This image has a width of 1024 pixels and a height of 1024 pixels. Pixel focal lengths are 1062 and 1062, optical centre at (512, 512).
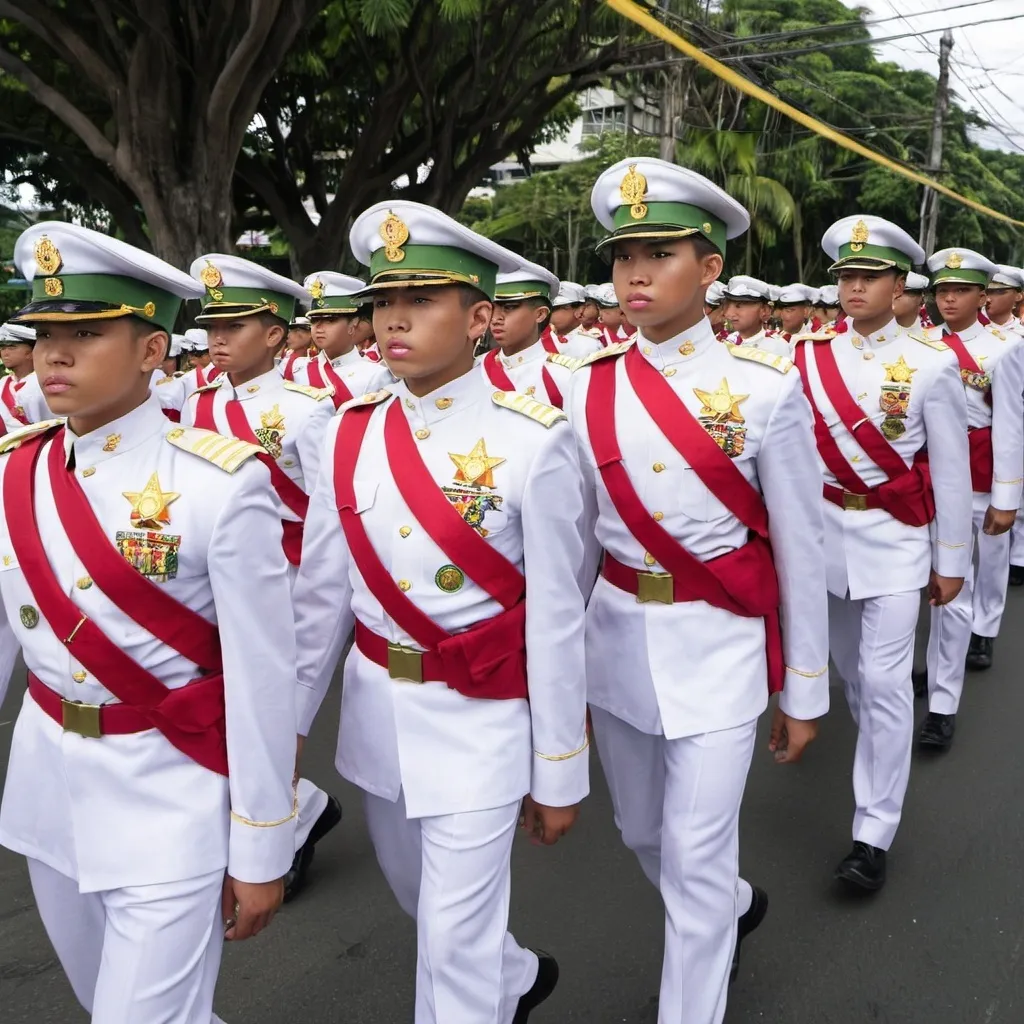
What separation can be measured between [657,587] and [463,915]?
3.21 ft

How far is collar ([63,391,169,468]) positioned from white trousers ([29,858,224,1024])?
819 millimetres

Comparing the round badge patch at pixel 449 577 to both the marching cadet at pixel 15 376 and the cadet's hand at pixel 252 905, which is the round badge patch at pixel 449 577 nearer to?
the cadet's hand at pixel 252 905

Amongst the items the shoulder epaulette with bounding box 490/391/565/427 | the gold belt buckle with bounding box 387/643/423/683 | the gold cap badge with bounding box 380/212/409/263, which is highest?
the gold cap badge with bounding box 380/212/409/263

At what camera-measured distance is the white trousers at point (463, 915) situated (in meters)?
2.22

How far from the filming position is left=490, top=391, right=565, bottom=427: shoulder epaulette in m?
2.40

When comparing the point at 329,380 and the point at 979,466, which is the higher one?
the point at 329,380

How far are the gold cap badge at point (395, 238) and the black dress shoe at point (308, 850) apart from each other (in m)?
2.02

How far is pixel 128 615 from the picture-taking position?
1.98 meters

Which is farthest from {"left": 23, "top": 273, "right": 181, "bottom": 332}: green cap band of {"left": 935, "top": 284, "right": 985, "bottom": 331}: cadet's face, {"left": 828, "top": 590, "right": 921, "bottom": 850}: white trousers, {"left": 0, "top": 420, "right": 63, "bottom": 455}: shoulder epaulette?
{"left": 935, "top": 284, "right": 985, "bottom": 331}: cadet's face

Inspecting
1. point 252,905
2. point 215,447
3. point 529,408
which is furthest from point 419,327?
point 252,905

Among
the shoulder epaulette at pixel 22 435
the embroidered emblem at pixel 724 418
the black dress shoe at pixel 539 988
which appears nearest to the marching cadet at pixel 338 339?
the embroidered emblem at pixel 724 418

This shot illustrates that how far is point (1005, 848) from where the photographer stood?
3.76 meters

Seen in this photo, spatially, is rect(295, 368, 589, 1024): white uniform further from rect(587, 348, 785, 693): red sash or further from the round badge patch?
rect(587, 348, 785, 693): red sash

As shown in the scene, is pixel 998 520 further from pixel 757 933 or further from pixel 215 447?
pixel 215 447
